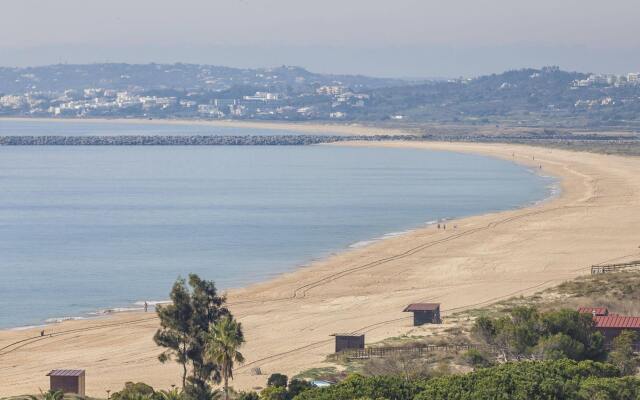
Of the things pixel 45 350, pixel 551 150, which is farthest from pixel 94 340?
pixel 551 150

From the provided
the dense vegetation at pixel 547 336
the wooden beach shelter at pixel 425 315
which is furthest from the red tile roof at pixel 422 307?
the dense vegetation at pixel 547 336

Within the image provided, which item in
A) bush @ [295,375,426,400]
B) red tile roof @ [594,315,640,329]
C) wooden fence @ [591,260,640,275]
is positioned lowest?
wooden fence @ [591,260,640,275]

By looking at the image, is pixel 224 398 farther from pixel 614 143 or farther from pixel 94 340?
pixel 614 143

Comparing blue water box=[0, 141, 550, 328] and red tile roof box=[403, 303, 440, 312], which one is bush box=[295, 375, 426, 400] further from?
blue water box=[0, 141, 550, 328]

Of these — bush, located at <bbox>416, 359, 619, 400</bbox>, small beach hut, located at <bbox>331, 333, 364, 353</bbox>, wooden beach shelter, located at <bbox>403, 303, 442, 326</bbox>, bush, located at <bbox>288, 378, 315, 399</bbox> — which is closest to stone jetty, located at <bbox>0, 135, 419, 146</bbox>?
wooden beach shelter, located at <bbox>403, 303, 442, 326</bbox>

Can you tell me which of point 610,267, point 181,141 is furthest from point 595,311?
point 181,141

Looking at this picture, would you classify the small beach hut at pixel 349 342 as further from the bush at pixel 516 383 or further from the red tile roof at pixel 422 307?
the bush at pixel 516 383
